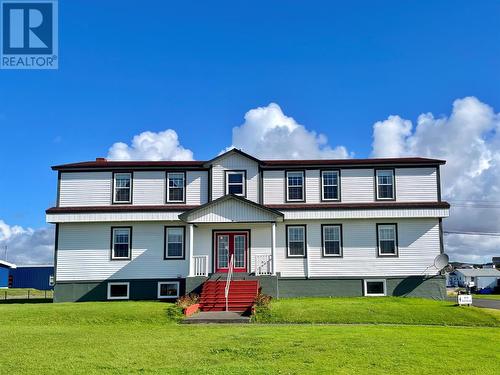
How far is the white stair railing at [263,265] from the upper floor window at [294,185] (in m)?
3.49

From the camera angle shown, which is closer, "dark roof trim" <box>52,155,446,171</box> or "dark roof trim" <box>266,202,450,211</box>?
"dark roof trim" <box>266,202,450,211</box>

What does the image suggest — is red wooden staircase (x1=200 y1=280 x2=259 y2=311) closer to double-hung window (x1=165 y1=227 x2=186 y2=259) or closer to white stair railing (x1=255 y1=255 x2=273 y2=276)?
white stair railing (x1=255 y1=255 x2=273 y2=276)

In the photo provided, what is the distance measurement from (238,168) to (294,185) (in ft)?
10.2

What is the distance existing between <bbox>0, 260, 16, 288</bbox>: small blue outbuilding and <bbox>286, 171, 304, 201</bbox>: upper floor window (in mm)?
43449

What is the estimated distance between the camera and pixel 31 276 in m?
61.8

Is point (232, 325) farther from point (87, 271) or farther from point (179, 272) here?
point (87, 271)

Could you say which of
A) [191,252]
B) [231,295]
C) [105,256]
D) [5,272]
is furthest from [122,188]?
[5,272]

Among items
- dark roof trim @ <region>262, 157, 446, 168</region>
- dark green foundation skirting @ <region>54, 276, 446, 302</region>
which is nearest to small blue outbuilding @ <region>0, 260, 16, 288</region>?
dark green foundation skirting @ <region>54, 276, 446, 302</region>

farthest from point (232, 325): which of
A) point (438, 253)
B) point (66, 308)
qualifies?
point (438, 253)

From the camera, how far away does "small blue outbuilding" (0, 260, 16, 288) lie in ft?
187

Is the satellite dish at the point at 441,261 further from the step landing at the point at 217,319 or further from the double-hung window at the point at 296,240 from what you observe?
the step landing at the point at 217,319

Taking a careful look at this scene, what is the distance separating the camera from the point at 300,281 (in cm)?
2536

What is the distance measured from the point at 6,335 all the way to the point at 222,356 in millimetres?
7428

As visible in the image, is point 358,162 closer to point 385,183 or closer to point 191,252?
point 385,183
